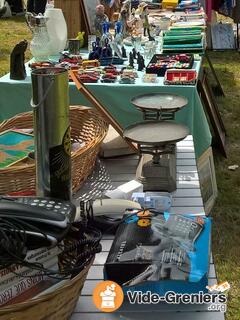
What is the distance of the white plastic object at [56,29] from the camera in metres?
2.86

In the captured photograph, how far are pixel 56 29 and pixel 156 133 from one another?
138 centimetres

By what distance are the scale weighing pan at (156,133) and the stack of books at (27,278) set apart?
667mm

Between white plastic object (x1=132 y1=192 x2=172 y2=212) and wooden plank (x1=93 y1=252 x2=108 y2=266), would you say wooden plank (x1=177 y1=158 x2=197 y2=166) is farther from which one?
wooden plank (x1=93 y1=252 x2=108 y2=266)

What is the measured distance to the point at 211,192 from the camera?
2.94 meters

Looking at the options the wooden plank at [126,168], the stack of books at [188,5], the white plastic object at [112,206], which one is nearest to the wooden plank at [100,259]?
the white plastic object at [112,206]

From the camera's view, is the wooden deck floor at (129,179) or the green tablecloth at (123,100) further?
the green tablecloth at (123,100)

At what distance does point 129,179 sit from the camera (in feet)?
5.82

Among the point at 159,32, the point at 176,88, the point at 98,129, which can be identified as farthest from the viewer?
the point at 159,32

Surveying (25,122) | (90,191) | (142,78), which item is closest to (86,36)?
(142,78)

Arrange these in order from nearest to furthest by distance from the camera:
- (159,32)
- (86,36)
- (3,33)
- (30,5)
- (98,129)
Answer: (98,129) → (86,36) → (159,32) → (30,5) → (3,33)

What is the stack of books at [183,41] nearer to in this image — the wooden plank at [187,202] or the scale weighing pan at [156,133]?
the scale weighing pan at [156,133]

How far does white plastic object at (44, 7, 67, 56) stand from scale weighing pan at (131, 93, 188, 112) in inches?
38.9

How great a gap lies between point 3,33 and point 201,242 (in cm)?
704

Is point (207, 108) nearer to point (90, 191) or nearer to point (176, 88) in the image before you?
point (176, 88)
